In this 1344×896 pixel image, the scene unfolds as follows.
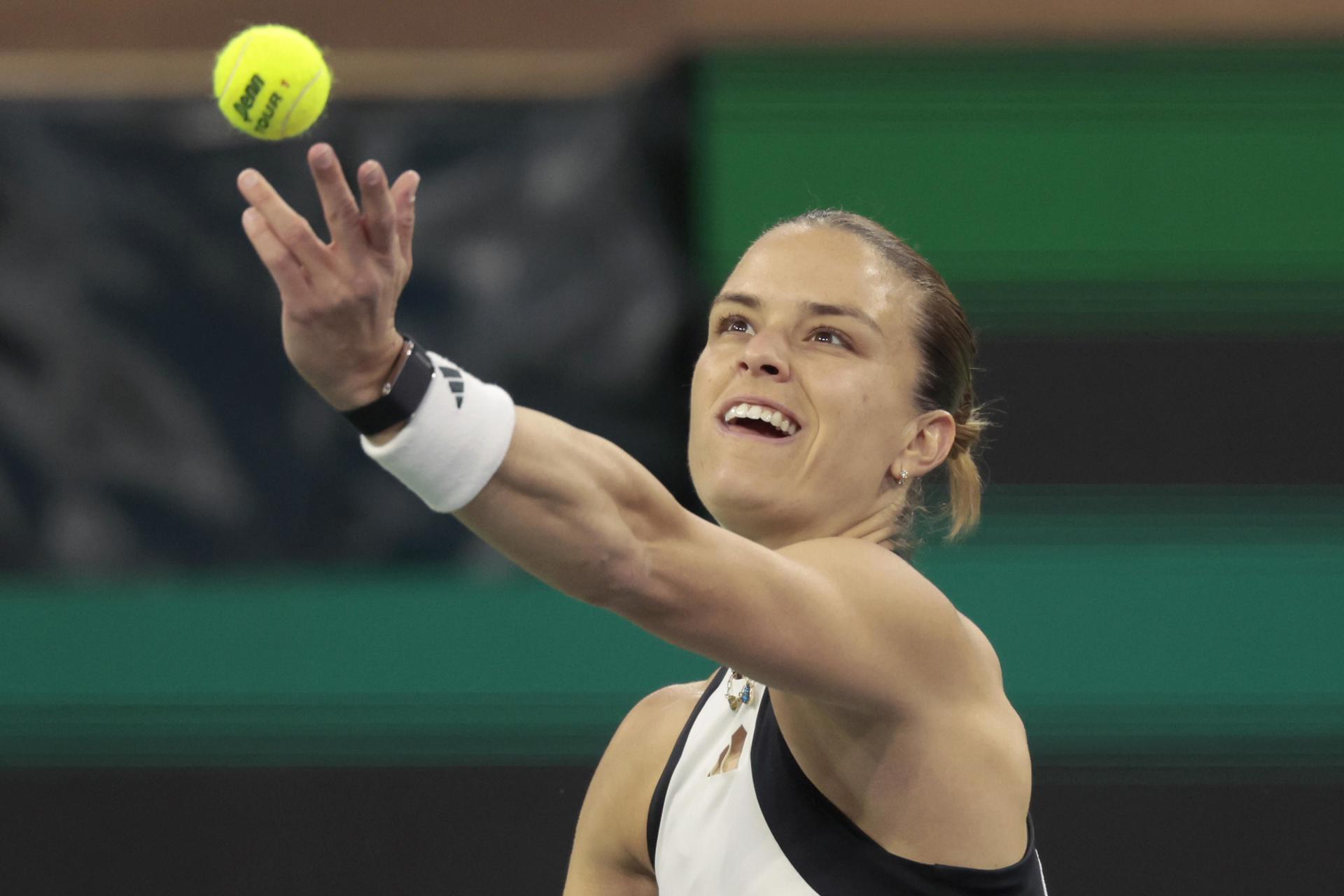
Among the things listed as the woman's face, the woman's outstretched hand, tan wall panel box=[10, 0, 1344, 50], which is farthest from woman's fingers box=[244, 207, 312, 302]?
tan wall panel box=[10, 0, 1344, 50]

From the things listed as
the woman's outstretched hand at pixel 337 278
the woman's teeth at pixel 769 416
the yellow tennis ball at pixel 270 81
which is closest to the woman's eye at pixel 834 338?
the woman's teeth at pixel 769 416

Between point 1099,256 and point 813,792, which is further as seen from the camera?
point 1099,256

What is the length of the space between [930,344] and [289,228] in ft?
3.15

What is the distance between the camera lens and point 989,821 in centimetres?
168

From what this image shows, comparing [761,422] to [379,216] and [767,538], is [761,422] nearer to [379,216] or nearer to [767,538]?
[767,538]

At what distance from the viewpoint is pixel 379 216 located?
4.02 feet

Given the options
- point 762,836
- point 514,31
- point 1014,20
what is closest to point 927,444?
point 762,836

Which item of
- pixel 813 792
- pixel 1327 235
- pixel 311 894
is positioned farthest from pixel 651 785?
pixel 1327 235

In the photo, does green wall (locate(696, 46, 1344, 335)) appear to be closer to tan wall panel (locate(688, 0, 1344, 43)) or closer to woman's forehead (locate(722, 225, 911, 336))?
tan wall panel (locate(688, 0, 1344, 43))

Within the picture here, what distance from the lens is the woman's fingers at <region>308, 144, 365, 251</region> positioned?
3.91 feet

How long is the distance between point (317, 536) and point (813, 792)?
2.20 meters

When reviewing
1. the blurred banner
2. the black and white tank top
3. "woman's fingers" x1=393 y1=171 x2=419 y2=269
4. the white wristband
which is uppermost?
the blurred banner

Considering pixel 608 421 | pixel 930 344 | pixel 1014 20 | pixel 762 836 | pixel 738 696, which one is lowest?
pixel 762 836

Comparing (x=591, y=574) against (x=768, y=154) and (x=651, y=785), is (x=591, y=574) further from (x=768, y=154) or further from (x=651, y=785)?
(x=768, y=154)
